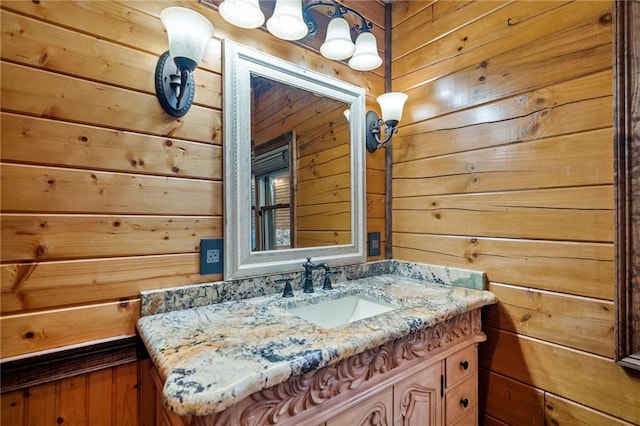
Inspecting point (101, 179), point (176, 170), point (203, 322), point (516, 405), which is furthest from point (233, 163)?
point (516, 405)

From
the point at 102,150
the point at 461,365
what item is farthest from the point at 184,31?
the point at 461,365

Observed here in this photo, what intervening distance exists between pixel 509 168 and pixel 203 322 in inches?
49.1

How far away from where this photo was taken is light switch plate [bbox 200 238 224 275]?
41.3 inches

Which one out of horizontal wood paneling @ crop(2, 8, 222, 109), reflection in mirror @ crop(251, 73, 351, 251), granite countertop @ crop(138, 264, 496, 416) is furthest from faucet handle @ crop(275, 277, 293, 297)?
horizontal wood paneling @ crop(2, 8, 222, 109)

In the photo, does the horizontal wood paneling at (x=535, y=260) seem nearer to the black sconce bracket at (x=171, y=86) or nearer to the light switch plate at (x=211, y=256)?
the light switch plate at (x=211, y=256)

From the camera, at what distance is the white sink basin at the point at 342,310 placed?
1158 mm

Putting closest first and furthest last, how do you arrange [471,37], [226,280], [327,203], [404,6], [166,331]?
[166,331]
[226,280]
[471,37]
[327,203]
[404,6]

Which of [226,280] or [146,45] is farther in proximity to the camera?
[226,280]

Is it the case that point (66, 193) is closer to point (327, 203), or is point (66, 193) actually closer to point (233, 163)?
point (233, 163)

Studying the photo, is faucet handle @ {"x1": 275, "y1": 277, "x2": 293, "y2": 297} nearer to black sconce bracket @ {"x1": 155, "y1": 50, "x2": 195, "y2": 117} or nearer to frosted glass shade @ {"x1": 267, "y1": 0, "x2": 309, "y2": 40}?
black sconce bracket @ {"x1": 155, "y1": 50, "x2": 195, "y2": 117}

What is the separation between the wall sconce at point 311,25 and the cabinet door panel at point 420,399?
4.37 ft

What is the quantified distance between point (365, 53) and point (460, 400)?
1.52 meters

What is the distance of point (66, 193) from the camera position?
84 centimetres

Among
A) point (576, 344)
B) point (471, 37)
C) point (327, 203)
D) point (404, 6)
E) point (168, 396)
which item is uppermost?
point (404, 6)
